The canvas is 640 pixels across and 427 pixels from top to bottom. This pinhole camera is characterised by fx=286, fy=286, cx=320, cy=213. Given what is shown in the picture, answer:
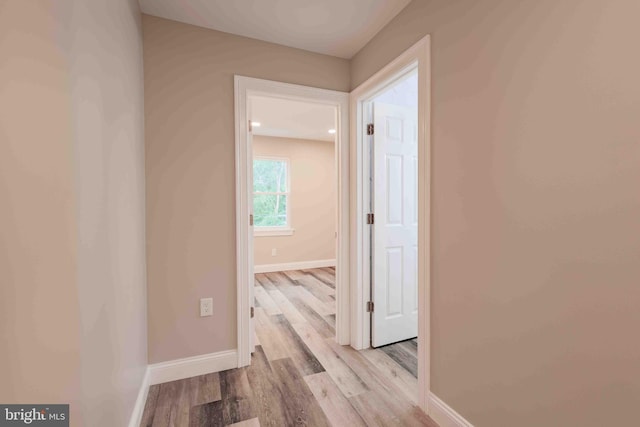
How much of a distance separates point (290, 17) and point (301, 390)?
97.5 inches

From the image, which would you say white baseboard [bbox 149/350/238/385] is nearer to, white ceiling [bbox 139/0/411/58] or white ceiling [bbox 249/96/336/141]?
white ceiling [bbox 139/0/411/58]

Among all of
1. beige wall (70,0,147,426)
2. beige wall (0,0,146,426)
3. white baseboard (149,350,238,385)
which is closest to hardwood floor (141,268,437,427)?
white baseboard (149,350,238,385)

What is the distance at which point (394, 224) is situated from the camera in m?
2.49

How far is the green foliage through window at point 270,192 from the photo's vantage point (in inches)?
208

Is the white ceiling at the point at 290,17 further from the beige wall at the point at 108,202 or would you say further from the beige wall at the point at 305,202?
the beige wall at the point at 305,202

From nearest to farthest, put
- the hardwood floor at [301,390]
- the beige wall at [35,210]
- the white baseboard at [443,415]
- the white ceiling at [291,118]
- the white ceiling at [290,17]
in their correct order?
the beige wall at [35,210] → the white baseboard at [443,415] → the hardwood floor at [301,390] → the white ceiling at [290,17] → the white ceiling at [291,118]

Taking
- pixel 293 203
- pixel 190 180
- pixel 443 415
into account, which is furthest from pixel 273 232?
pixel 443 415

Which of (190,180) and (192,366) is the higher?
(190,180)

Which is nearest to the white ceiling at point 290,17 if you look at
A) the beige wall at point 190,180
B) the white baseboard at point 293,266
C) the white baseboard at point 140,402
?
the beige wall at point 190,180

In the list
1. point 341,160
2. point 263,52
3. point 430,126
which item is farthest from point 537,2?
point 263,52

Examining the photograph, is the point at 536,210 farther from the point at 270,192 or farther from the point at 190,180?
the point at 270,192

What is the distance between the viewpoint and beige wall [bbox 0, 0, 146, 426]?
69 centimetres

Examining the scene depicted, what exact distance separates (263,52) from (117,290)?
1891 millimetres

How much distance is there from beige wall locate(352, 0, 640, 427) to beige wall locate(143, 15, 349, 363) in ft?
4.63
